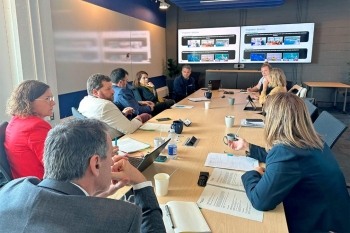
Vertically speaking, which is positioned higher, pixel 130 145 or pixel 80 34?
pixel 80 34

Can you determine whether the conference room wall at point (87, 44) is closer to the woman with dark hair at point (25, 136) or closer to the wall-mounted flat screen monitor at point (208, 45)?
the wall-mounted flat screen monitor at point (208, 45)

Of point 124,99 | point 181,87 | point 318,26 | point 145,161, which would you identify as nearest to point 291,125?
point 145,161

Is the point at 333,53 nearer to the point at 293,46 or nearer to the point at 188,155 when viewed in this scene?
the point at 293,46

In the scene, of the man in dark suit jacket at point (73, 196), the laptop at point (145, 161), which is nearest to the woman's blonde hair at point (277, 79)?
the laptop at point (145, 161)

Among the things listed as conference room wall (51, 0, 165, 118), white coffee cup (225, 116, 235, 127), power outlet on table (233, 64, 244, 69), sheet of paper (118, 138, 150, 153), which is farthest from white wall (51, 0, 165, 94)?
power outlet on table (233, 64, 244, 69)

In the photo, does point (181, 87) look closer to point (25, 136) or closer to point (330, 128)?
point (330, 128)

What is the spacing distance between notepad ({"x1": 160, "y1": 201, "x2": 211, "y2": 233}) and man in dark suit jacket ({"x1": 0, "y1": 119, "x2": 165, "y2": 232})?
0.33 feet

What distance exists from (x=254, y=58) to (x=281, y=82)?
356cm

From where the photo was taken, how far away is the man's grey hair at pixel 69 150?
73 cm

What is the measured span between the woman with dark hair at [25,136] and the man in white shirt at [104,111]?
2.21ft

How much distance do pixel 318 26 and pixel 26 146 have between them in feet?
23.4

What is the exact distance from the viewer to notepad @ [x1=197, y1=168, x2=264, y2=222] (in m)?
1.06

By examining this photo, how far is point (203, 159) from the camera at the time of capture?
62.4 inches

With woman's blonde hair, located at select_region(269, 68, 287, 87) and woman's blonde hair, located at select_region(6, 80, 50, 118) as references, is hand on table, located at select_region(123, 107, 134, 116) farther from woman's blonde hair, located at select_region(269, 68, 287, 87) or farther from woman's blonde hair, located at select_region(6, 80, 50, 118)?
woman's blonde hair, located at select_region(269, 68, 287, 87)
